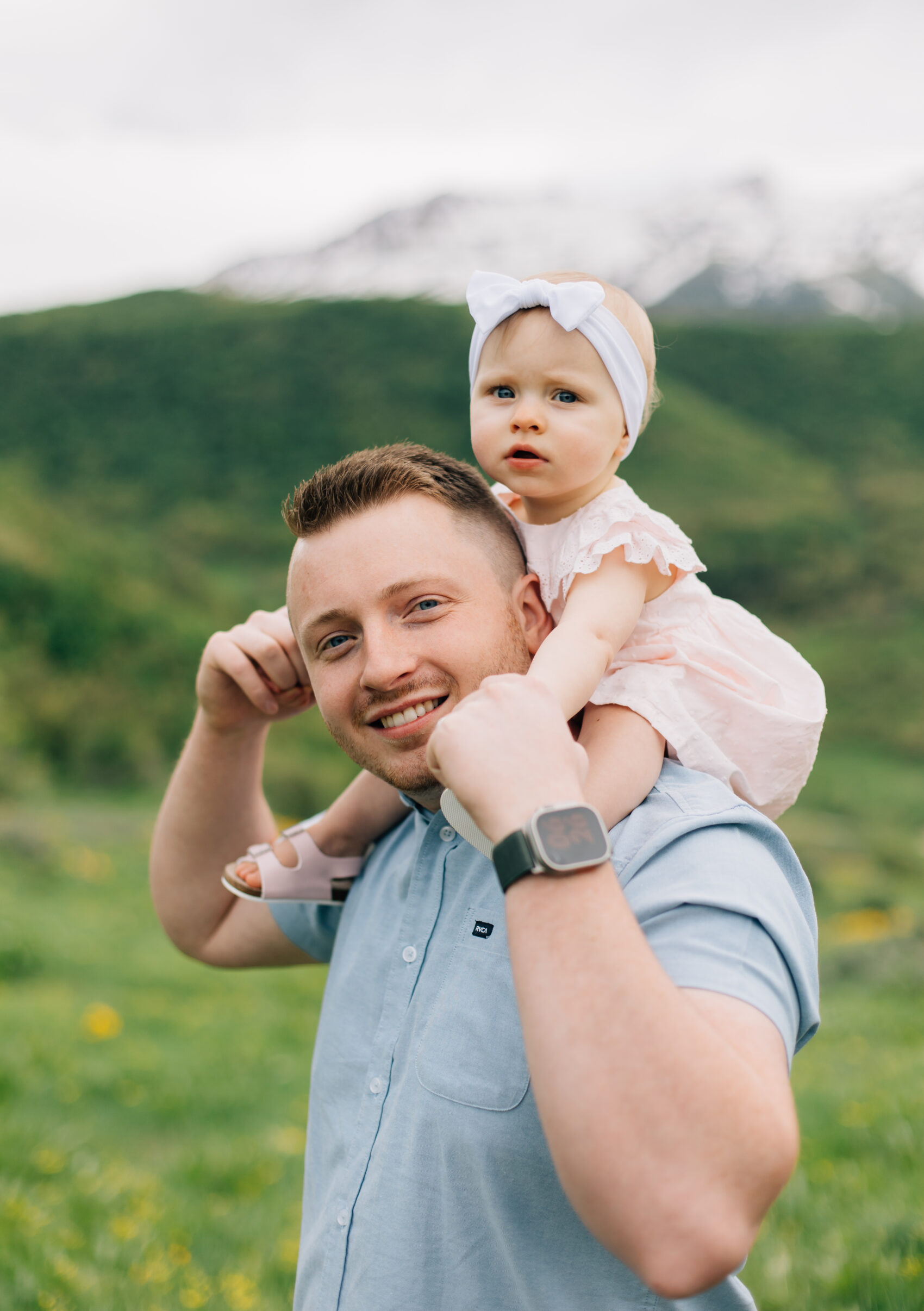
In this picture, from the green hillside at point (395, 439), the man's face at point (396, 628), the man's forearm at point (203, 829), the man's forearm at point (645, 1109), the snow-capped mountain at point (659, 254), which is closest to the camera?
the man's forearm at point (645, 1109)

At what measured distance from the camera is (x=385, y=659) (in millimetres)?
1665

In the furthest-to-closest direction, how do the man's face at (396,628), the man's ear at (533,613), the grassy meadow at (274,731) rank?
1. the grassy meadow at (274,731)
2. the man's ear at (533,613)
3. the man's face at (396,628)

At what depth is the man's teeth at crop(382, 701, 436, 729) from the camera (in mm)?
Answer: 1703

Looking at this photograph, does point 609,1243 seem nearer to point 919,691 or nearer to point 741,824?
point 741,824

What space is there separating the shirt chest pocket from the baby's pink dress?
473mm

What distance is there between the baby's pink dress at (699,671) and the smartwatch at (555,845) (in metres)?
0.57

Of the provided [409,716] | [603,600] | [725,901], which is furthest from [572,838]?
[603,600]

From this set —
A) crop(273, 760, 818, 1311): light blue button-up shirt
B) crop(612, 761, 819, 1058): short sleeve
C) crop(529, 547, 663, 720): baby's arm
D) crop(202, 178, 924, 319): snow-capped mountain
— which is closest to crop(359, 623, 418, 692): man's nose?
crop(529, 547, 663, 720): baby's arm

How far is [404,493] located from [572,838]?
0.83m

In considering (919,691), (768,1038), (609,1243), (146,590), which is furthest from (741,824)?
(919,691)

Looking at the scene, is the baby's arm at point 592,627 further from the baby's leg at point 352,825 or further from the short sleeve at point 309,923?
the short sleeve at point 309,923

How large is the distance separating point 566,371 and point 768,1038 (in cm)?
125

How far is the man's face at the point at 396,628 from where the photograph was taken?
1.70 m

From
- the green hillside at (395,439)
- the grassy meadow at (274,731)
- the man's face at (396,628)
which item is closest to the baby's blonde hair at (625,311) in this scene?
the grassy meadow at (274,731)
